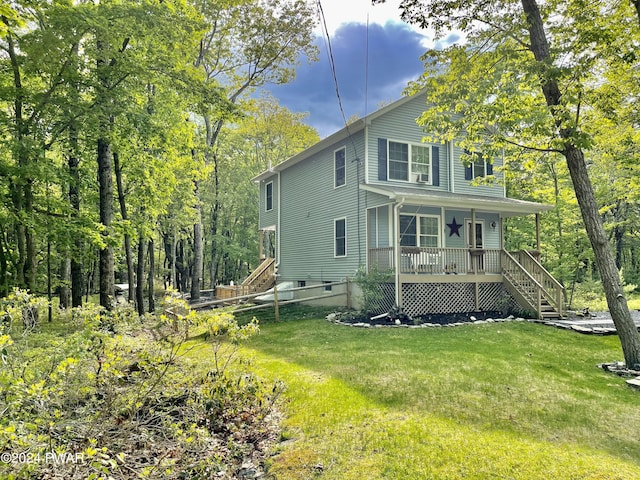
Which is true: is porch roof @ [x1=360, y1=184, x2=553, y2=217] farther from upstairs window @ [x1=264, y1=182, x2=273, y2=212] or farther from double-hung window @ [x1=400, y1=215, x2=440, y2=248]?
upstairs window @ [x1=264, y1=182, x2=273, y2=212]

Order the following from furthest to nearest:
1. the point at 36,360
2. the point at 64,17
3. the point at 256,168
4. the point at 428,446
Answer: the point at 256,168 → the point at 64,17 → the point at 36,360 → the point at 428,446

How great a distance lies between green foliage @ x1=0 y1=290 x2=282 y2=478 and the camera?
2.63 metres

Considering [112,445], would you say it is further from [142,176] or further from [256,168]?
[256,168]

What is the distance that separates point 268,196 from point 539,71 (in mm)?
15847

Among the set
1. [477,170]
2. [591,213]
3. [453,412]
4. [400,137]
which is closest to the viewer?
[453,412]

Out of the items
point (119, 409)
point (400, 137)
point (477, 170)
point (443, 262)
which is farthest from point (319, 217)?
point (119, 409)

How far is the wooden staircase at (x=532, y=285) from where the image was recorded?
11641 millimetres

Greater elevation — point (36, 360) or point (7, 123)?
point (7, 123)

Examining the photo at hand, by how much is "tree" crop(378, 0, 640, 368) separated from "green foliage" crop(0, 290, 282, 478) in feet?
19.3

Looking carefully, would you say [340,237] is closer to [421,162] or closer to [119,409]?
[421,162]

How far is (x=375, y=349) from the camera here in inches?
304

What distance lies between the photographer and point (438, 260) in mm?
12766

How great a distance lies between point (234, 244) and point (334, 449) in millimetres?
25728

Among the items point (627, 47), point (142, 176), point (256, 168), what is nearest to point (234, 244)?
point (256, 168)
